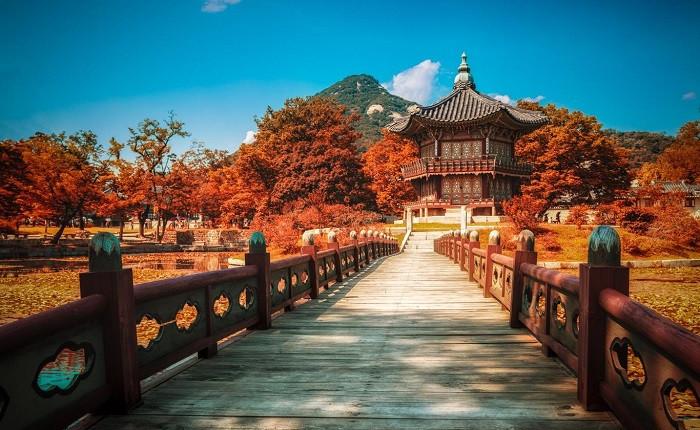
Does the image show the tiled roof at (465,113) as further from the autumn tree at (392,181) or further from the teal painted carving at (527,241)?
the teal painted carving at (527,241)

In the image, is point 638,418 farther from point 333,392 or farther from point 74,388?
point 74,388

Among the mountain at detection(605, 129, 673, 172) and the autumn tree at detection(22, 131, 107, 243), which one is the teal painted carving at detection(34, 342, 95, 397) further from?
the mountain at detection(605, 129, 673, 172)

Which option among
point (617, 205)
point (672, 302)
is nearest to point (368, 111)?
point (617, 205)

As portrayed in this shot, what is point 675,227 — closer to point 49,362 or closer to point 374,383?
point 374,383

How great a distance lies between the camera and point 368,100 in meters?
165

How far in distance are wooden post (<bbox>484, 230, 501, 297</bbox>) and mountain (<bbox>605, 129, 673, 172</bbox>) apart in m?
91.2

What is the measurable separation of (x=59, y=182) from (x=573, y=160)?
45678 mm

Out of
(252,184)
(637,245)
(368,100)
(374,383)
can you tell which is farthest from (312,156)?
(368,100)

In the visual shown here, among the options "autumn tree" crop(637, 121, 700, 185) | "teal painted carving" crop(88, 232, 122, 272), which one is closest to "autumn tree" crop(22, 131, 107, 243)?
"teal painted carving" crop(88, 232, 122, 272)

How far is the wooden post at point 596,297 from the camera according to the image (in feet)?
9.09

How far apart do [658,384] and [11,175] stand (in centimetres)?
3939

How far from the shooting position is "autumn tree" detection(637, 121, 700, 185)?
59281 millimetres

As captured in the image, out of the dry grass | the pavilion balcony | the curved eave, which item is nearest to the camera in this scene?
the dry grass

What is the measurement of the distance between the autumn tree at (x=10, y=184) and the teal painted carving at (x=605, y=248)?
3774 centimetres
